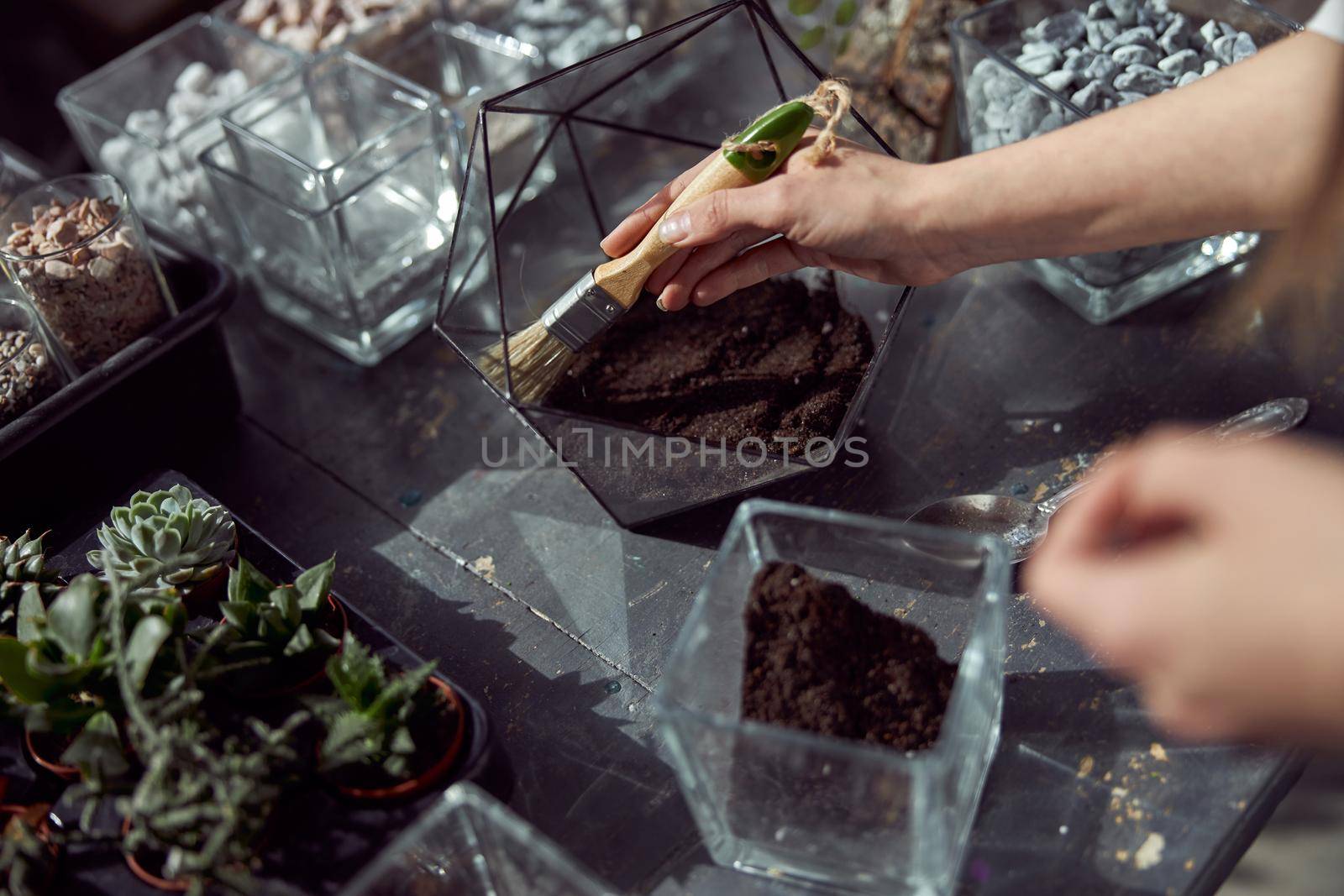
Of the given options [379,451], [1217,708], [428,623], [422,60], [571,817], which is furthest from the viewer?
[422,60]

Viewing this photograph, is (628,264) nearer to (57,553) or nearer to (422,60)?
(57,553)

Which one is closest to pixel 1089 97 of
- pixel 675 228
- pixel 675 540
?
pixel 675 228

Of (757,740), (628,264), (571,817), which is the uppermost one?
(628,264)

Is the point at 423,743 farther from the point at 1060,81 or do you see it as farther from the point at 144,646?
the point at 1060,81

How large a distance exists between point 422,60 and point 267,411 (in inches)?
18.1

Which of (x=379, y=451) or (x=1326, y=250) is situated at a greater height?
(x=1326, y=250)

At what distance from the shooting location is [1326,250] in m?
0.71

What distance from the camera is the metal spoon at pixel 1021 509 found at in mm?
798

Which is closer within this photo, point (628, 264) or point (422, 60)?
point (628, 264)

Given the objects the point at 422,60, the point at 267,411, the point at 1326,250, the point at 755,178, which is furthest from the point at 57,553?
the point at 1326,250

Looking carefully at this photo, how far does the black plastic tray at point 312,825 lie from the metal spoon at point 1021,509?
0.37 meters

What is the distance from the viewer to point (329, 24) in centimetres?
123

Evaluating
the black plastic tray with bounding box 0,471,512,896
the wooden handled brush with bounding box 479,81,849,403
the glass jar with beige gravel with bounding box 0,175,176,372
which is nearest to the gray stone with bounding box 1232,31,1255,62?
the wooden handled brush with bounding box 479,81,849,403

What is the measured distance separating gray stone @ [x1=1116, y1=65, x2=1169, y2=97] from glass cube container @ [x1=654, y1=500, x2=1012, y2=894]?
1.57ft
